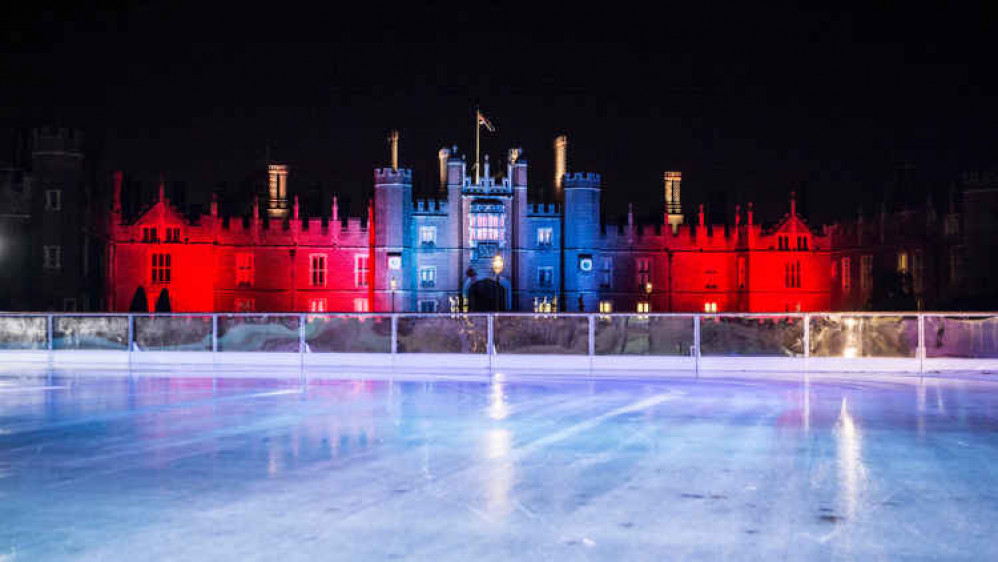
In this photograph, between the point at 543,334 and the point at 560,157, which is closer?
the point at 543,334

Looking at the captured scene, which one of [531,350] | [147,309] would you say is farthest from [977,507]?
[147,309]

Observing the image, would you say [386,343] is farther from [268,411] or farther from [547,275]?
[547,275]

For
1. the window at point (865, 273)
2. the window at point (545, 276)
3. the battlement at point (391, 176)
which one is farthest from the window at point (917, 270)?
the battlement at point (391, 176)

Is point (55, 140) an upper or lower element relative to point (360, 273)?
upper

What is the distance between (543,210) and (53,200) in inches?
916

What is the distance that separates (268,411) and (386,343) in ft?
29.0

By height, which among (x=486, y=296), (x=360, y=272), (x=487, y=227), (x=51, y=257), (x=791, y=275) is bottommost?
(x=486, y=296)

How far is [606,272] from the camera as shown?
48.8m

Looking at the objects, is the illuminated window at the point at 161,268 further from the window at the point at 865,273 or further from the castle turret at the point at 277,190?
the window at the point at 865,273

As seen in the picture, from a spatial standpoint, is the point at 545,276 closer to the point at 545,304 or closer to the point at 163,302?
the point at 545,304

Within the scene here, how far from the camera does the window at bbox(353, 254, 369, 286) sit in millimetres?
47562

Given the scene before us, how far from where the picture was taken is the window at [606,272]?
48.7 m

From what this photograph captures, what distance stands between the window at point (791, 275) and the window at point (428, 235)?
18.8 meters

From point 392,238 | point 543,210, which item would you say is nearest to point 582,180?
point 543,210
